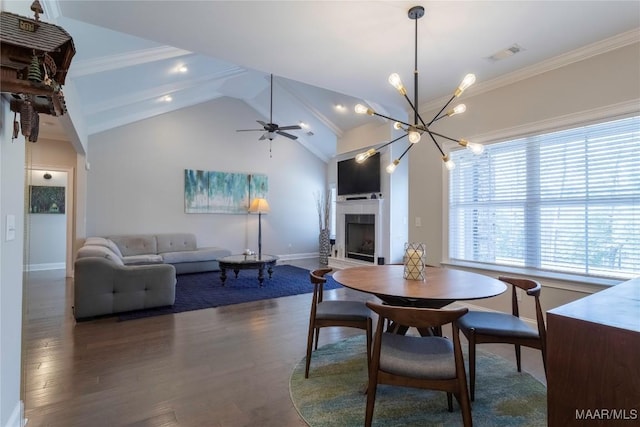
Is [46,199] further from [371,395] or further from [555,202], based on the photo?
[555,202]

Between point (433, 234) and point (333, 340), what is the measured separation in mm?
2197

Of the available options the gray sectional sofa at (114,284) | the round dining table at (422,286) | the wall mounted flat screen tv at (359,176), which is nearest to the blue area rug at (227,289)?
the gray sectional sofa at (114,284)

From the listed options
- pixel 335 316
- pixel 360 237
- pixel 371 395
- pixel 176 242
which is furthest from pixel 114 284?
pixel 360 237

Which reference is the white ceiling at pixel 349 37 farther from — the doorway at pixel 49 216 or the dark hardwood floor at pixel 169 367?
the doorway at pixel 49 216

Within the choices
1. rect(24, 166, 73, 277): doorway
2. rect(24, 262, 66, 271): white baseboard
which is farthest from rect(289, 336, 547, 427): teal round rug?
rect(24, 262, 66, 271): white baseboard

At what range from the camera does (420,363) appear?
64.4 inches

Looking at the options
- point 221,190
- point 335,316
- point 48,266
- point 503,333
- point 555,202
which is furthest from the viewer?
point 221,190

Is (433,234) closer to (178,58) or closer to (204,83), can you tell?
(178,58)

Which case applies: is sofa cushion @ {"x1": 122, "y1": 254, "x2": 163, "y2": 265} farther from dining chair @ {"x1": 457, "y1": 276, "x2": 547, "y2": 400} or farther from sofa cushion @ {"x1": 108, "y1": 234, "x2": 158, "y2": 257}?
dining chair @ {"x1": 457, "y1": 276, "x2": 547, "y2": 400}

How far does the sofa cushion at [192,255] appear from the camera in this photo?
6.15m

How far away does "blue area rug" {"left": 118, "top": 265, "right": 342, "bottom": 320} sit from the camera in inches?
161

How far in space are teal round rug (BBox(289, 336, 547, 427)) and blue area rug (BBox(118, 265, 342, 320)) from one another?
87.9 inches

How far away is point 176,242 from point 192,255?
73 cm

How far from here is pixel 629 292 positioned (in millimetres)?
1290
